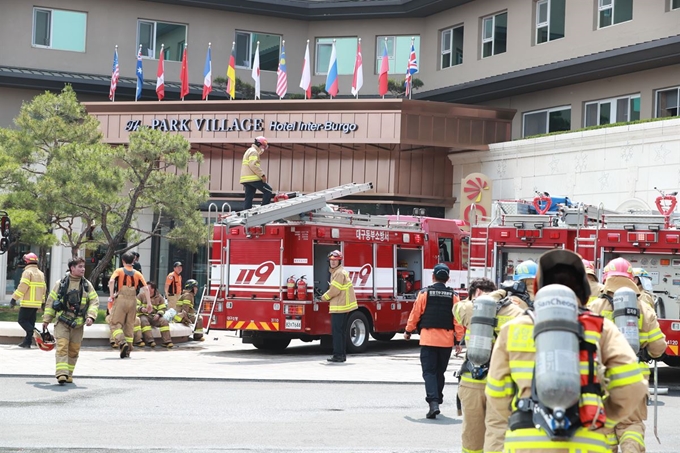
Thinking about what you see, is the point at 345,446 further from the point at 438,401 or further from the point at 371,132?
the point at 371,132

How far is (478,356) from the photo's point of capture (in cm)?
661

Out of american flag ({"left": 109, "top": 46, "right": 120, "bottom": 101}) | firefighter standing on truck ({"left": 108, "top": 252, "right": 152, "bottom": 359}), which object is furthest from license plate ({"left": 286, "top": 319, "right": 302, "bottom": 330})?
american flag ({"left": 109, "top": 46, "right": 120, "bottom": 101})

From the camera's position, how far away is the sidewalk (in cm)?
1523

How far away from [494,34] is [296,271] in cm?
1775

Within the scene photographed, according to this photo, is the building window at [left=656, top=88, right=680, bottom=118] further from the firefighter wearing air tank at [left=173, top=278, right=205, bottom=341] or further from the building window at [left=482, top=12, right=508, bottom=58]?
the firefighter wearing air tank at [left=173, top=278, right=205, bottom=341]

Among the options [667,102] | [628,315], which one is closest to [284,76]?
A: [667,102]

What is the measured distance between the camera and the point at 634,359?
4645mm

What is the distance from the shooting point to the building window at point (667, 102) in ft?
91.7

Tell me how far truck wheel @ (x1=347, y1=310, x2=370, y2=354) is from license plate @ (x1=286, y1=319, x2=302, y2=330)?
121 cm

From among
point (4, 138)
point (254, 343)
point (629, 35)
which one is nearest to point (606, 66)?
point (629, 35)

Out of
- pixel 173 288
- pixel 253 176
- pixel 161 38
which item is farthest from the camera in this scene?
pixel 161 38

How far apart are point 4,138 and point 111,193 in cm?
525

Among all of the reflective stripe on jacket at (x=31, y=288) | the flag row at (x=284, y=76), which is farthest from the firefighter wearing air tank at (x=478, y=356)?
the flag row at (x=284, y=76)

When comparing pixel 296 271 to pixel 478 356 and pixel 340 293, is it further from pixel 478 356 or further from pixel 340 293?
pixel 478 356
